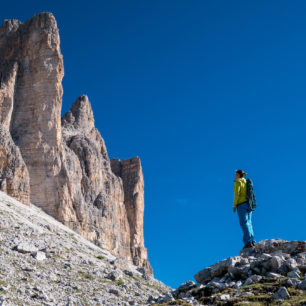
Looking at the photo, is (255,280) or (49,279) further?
(49,279)

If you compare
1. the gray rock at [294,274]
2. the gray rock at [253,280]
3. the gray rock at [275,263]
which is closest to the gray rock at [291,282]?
the gray rock at [294,274]

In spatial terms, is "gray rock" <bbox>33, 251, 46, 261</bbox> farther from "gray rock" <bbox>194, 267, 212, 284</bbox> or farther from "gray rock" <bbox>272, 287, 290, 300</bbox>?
"gray rock" <bbox>272, 287, 290, 300</bbox>

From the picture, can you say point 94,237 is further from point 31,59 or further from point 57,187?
point 31,59

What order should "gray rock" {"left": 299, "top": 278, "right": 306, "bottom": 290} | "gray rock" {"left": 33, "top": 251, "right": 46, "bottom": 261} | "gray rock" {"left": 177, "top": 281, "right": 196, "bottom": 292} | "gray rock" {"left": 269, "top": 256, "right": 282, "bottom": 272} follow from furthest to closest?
"gray rock" {"left": 33, "top": 251, "right": 46, "bottom": 261}, "gray rock" {"left": 177, "top": 281, "right": 196, "bottom": 292}, "gray rock" {"left": 269, "top": 256, "right": 282, "bottom": 272}, "gray rock" {"left": 299, "top": 278, "right": 306, "bottom": 290}

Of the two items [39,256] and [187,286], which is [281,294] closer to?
[187,286]

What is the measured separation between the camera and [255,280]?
36.8ft

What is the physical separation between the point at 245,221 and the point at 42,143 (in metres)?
53.0

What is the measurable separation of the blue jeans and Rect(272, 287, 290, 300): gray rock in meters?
5.06

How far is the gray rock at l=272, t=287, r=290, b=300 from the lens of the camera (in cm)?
962

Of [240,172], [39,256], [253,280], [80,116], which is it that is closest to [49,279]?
[39,256]

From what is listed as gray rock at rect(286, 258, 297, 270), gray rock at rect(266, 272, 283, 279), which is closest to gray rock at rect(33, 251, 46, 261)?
gray rock at rect(266, 272, 283, 279)

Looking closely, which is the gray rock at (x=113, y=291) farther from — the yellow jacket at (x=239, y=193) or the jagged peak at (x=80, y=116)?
the jagged peak at (x=80, y=116)

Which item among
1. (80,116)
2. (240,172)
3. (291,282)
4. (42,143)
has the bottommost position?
(291,282)

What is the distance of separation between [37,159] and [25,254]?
4271 centimetres
